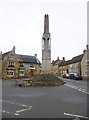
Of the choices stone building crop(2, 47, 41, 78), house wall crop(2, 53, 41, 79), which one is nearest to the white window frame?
stone building crop(2, 47, 41, 78)

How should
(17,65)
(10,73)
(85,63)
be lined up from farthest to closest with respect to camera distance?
(17,65)
(10,73)
(85,63)

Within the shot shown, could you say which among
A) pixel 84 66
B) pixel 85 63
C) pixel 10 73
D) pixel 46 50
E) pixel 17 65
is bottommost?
pixel 10 73

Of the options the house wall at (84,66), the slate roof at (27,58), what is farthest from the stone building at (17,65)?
the house wall at (84,66)

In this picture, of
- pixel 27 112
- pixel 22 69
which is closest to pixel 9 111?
pixel 27 112

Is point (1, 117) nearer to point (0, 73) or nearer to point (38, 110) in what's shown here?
point (38, 110)

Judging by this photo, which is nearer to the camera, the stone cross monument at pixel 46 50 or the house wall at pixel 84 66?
the stone cross monument at pixel 46 50

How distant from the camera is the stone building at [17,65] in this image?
59.2 meters

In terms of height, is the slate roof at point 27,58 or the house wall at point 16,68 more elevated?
the slate roof at point 27,58

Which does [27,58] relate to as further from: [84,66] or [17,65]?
[84,66]

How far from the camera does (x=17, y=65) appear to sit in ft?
204

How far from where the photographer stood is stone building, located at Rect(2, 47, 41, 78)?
59.2 m

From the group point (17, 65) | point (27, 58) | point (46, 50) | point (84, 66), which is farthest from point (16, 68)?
point (46, 50)

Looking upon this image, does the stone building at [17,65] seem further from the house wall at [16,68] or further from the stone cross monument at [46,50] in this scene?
the stone cross monument at [46,50]

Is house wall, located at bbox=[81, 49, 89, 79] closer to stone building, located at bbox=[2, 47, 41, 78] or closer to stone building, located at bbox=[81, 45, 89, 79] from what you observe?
stone building, located at bbox=[81, 45, 89, 79]
